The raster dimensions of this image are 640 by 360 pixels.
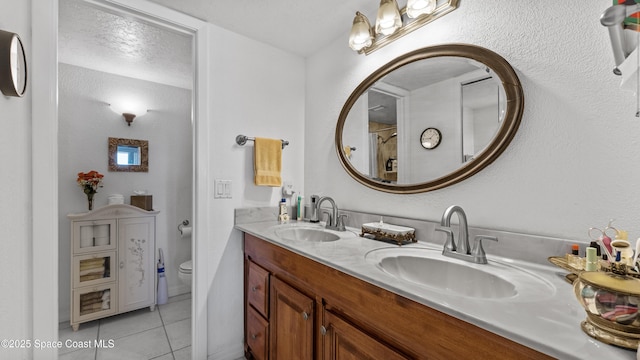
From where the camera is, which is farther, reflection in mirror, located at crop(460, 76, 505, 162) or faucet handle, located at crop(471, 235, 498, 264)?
reflection in mirror, located at crop(460, 76, 505, 162)

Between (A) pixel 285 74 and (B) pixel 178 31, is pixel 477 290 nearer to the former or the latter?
(A) pixel 285 74

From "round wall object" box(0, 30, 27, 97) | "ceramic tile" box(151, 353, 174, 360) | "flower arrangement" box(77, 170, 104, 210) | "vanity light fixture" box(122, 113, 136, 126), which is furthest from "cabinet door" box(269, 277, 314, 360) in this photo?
"vanity light fixture" box(122, 113, 136, 126)

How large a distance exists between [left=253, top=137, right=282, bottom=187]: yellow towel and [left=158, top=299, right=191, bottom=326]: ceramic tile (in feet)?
5.09

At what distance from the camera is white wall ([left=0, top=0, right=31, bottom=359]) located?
28.4 inches

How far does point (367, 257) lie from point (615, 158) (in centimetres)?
89

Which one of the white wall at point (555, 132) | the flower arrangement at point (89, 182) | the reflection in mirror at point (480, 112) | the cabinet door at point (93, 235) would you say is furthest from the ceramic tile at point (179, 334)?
the reflection in mirror at point (480, 112)

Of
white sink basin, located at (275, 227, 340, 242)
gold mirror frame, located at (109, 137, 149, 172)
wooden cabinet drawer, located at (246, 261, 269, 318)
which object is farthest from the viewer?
gold mirror frame, located at (109, 137, 149, 172)

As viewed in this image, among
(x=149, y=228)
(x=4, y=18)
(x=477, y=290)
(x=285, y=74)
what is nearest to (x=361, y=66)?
(x=285, y=74)

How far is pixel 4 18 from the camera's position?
778 millimetres

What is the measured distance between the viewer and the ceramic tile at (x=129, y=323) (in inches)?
80.4

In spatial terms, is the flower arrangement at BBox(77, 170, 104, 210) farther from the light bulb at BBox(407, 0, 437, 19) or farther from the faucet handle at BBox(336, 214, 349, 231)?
the light bulb at BBox(407, 0, 437, 19)

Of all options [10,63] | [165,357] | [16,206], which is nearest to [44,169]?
[16,206]

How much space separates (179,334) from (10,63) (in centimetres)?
210

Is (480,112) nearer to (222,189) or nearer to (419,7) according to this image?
(419,7)
